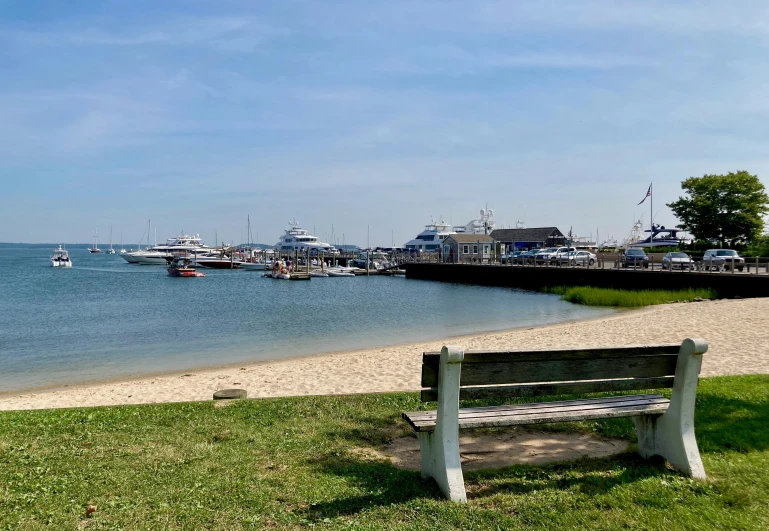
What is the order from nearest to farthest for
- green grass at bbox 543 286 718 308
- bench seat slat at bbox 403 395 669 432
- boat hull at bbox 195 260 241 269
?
1. bench seat slat at bbox 403 395 669 432
2. green grass at bbox 543 286 718 308
3. boat hull at bbox 195 260 241 269

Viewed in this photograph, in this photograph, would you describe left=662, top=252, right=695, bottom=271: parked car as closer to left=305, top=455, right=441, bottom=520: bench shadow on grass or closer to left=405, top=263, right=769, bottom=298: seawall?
left=405, top=263, right=769, bottom=298: seawall

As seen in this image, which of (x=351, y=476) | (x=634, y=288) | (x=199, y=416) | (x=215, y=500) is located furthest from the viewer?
(x=634, y=288)

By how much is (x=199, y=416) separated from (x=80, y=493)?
9.20 ft

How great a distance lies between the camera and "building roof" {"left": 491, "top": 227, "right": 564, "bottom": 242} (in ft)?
275

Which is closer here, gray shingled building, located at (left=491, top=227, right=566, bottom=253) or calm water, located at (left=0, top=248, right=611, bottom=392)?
calm water, located at (left=0, top=248, right=611, bottom=392)

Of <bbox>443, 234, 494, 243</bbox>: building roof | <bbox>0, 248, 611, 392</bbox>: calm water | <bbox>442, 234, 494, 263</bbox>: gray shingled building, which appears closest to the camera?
<bbox>0, 248, 611, 392</bbox>: calm water

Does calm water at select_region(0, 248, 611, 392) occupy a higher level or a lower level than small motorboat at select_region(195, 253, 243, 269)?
lower

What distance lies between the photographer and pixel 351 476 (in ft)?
→ 15.9

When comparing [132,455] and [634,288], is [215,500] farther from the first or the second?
[634,288]

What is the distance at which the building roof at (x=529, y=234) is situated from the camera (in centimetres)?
8394

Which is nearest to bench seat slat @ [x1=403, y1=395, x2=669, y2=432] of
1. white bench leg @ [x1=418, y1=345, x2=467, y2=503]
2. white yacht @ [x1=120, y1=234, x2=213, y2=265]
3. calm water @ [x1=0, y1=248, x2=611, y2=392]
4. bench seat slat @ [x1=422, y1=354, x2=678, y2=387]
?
white bench leg @ [x1=418, y1=345, x2=467, y2=503]

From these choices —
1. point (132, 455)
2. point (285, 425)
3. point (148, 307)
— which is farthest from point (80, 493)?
point (148, 307)

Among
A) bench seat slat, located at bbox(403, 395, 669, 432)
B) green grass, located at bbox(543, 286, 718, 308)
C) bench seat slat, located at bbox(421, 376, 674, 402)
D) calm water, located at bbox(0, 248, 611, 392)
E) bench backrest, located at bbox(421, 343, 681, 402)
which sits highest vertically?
bench backrest, located at bbox(421, 343, 681, 402)

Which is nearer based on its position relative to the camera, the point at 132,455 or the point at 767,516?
the point at 767,516
